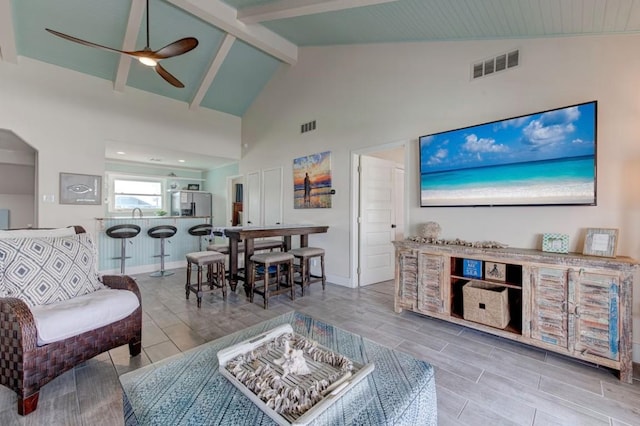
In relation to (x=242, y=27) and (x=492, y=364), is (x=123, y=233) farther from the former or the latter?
(x=492, y=364)

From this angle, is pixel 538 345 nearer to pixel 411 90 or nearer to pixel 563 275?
pixel 563 275

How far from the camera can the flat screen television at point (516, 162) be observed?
232 cm

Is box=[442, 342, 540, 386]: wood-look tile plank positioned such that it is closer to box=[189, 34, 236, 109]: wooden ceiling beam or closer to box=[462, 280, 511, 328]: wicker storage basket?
box=[462, 280, 511, 328]: wicker storage basket

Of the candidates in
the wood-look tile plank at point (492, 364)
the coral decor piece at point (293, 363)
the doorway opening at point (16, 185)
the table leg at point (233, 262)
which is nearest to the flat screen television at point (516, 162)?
the wood-look tile plank at point (492, 364)

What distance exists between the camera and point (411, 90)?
3609 mm

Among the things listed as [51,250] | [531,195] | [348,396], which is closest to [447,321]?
[531,195]

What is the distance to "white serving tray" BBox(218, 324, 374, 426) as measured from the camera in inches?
38.2

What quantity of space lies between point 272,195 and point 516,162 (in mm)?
4278

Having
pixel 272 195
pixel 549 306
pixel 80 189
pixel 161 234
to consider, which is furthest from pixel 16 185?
pixel 549 306

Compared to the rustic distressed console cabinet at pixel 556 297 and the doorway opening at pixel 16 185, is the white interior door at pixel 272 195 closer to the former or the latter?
the rustic distressed console cabinet at pixel 556 297

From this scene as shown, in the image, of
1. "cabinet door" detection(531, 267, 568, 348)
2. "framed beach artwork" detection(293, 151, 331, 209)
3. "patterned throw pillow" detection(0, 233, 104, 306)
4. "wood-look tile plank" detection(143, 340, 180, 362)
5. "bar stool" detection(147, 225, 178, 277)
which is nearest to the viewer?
"patterned throw pillow" detection(0, 233, 104, 306)

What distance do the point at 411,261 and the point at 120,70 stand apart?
5621 mm

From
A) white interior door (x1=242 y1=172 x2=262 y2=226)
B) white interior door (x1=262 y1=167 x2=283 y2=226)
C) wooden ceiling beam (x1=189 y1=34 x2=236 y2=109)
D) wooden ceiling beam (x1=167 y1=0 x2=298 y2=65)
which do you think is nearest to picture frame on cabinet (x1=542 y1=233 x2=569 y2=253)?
white interior door (x1=262 y1=167 x2=283 y2=226)

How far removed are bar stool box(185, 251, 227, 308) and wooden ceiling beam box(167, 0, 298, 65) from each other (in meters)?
3.28
